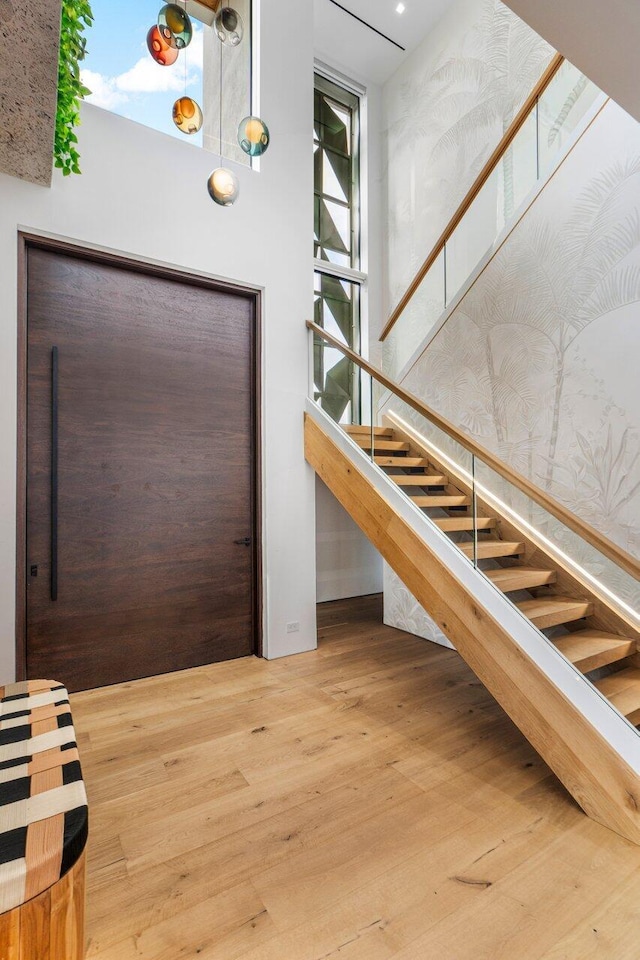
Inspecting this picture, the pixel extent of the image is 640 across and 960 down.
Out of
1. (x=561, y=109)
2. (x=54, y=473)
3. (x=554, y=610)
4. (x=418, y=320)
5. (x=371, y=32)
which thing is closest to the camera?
(x=554, y=610)

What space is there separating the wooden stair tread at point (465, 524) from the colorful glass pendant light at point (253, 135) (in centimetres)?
209

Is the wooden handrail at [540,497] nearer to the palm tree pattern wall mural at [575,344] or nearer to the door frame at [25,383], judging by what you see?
the palm tree pattern wall mural at [575,344]

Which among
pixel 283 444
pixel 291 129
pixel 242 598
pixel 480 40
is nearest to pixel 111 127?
pixel 291 129

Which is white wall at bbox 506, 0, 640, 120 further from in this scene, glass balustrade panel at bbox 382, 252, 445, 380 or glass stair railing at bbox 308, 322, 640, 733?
glass balustrade panel at bbox 382, 252, 445, 380

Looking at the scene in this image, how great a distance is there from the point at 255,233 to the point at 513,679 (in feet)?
10.7

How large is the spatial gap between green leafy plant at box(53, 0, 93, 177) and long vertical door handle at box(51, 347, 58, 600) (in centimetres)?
102

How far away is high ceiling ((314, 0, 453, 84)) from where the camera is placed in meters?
4.83

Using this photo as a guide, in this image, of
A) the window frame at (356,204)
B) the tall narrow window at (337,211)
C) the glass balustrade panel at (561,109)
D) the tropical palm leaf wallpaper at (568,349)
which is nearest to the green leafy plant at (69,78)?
the tropical palm leaf wallpaper at (568,349)

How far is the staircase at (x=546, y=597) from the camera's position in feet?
7.66

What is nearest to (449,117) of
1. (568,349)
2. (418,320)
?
(418,320)

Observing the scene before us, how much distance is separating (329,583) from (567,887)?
3993 mm

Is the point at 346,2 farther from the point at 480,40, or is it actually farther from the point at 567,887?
the point at 567,887

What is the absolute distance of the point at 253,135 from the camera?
7.56 ft

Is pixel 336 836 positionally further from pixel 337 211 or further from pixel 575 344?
pixel 337 211
